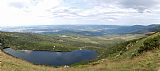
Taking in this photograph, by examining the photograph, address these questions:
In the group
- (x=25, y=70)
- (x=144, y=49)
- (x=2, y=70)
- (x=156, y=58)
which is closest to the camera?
(x=2, y=70)

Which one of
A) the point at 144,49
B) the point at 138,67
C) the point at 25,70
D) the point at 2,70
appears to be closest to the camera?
the point at 2,70

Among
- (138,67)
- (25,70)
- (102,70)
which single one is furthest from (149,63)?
(25,70)

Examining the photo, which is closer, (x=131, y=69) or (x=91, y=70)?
(x=131, y=69)

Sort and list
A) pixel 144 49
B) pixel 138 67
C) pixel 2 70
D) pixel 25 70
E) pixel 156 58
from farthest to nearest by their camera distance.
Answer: pixel 144 49
pixel 156 58
pixel 138 67
pixel 25 70
pixel 2 70

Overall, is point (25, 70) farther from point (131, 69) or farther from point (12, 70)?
point (131, 69)

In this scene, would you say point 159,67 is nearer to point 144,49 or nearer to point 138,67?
point 138,67

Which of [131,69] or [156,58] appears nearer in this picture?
[131,69]

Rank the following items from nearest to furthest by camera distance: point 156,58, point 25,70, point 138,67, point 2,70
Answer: point 2,70
point 25,70
point 138,67
point 156,58

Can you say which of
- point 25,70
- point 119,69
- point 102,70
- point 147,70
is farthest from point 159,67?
point 25,70

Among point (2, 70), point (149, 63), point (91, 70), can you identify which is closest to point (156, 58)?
point (149, 63)
